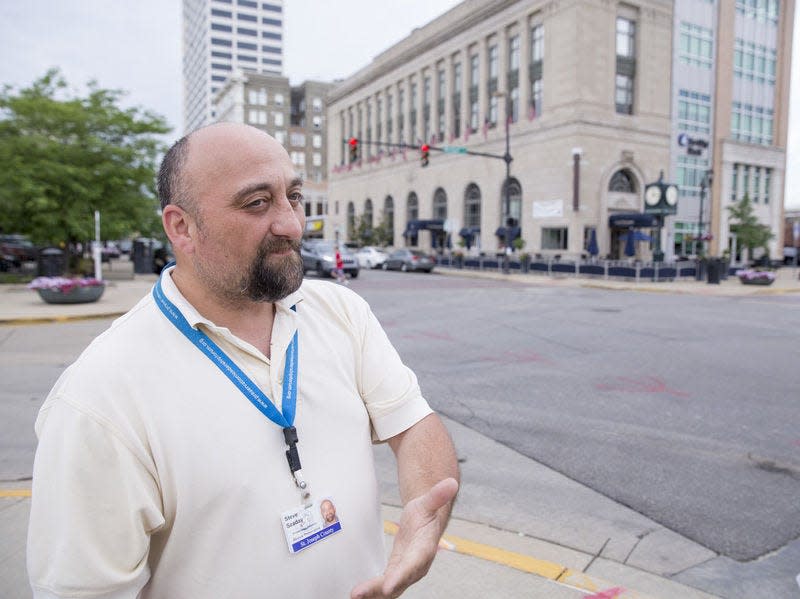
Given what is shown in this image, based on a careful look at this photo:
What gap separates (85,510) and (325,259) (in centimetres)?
2503

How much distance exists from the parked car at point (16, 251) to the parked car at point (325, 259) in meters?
12.7

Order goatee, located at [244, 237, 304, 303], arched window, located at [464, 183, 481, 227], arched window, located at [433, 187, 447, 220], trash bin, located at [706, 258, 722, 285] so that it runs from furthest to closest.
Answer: arched window, located at [433, 187, 447, 220]
arched window, located at [464, 183, 481, 227]
trash bin, located at [706, 258, 722, 285]
goatee, located at [244, 237, 304, 303]

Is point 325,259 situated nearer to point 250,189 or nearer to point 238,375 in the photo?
point 250,189

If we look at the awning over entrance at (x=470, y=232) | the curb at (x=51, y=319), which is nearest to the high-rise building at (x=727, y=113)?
the awning over entrance at (x=470, y=232)

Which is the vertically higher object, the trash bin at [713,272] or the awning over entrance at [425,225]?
the awning over entrance at [425,225]

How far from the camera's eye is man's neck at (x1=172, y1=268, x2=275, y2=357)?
1656 mm

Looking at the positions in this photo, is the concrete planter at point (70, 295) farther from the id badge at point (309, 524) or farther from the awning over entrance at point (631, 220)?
the awning over entrance at point (631, 220)

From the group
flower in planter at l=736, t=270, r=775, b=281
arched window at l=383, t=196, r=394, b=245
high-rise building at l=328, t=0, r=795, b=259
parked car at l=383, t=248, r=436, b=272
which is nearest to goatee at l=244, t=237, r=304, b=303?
flower in planter at l=736, t=270, r=775, b=281

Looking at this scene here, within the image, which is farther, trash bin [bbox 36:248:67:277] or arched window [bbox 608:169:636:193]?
arched window [bbox 608:169:636:193]

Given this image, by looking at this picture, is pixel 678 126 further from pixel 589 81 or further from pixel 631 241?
pixel 631 241

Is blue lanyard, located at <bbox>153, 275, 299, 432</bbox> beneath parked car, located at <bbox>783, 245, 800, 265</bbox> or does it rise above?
beneath

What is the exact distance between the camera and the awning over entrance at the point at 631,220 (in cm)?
3538

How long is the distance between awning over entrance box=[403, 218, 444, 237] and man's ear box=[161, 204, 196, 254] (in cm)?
4681

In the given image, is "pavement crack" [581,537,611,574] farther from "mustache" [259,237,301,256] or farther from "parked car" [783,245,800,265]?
"parked car" [783,245,800,265]
